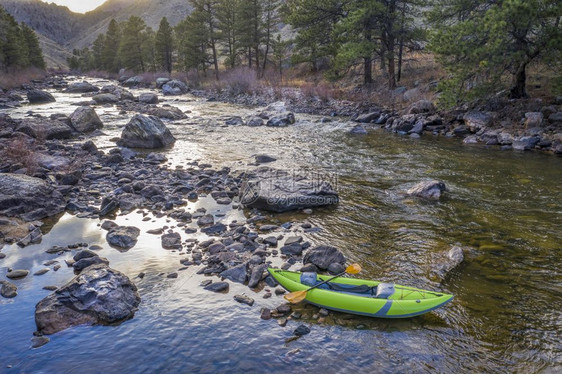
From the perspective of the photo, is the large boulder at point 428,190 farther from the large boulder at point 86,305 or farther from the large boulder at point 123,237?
the large boulder at point 86,305

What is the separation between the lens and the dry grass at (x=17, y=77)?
38.5 m

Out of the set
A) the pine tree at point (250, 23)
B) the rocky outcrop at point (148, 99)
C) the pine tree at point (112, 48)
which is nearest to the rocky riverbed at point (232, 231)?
the rocky outcrop at point (148, 99)

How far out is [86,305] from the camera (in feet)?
18.4

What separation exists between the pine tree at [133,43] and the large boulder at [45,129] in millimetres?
51290

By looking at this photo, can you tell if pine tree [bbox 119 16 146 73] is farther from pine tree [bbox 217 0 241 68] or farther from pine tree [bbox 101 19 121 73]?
pine tree [bbox 217 0 241 68]

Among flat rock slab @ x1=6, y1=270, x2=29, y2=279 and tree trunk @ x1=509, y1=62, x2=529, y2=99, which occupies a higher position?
tree trunk @ x1=509, y1=62, x2=529, y2=99

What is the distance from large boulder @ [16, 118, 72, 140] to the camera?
16.6 metres

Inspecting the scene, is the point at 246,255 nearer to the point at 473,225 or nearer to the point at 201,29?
the point at 473,225

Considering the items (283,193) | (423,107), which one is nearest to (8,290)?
(283,193)

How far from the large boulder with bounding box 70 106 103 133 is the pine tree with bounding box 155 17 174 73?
141 feet

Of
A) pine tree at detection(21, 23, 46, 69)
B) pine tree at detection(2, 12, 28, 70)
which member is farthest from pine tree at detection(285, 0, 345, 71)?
pine tree at detection(21, 23, 46, 69)

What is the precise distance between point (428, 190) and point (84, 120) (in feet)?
57.2

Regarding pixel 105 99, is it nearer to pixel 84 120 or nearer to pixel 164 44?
pixel 84 120

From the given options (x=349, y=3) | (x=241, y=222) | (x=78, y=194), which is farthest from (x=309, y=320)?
(x=349, y=3)
